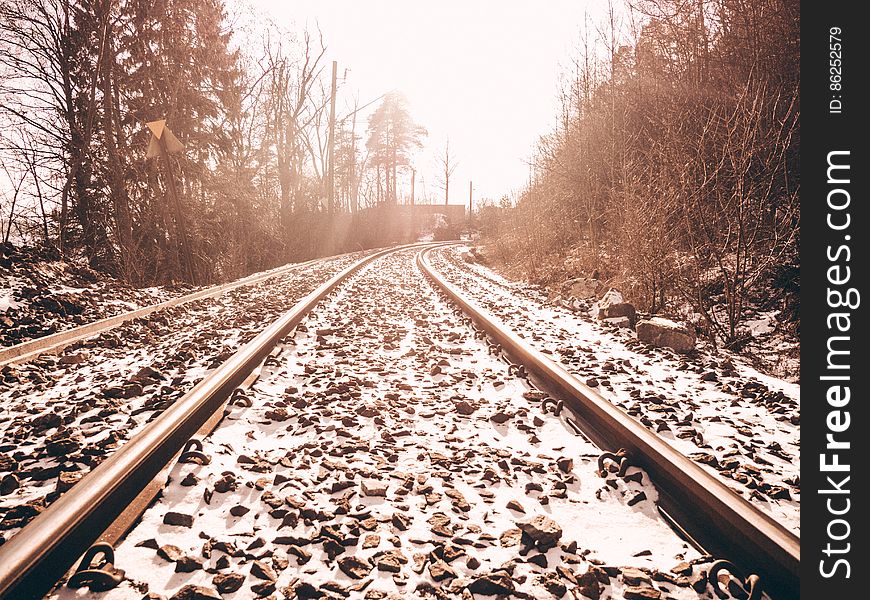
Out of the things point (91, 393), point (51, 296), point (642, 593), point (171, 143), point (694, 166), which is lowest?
point (642, 593)

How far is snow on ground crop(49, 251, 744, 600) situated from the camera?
1312 mm

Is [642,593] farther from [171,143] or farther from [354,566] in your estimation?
[171,143]

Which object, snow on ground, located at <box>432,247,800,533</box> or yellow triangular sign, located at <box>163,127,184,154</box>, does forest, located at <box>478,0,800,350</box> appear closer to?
snow on ground, located at <box>432,247,800,533</box>

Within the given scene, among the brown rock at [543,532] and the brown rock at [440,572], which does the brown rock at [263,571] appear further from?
the brown rock at [543,532]

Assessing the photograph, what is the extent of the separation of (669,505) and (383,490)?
1.15m

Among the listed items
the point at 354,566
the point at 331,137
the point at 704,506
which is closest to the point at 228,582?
the point at 354,566

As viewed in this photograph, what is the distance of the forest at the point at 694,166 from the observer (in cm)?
472

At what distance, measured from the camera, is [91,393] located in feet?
9.52

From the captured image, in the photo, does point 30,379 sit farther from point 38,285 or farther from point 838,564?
point 838,564

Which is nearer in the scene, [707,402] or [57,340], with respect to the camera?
[707,402]

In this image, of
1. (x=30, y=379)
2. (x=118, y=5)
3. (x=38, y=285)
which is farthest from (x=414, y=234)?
(x=30, y=379)

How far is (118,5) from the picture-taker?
10.1m

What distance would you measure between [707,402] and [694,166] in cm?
389

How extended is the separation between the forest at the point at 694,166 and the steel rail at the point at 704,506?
2.97 m
